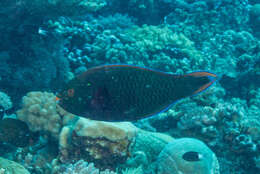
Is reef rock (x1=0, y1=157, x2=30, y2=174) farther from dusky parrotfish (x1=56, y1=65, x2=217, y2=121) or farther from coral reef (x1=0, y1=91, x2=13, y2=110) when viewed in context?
coral reef (x1=0, y1=91, x2=13, y2=110)

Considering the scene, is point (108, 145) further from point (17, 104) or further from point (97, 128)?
point (17, 104)

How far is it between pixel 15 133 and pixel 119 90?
3.11m

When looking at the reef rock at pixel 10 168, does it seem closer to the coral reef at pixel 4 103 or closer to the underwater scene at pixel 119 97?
the underwater scene at pixel 119 97

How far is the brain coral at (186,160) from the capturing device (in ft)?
11.1

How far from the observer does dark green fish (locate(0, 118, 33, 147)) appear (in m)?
3.75

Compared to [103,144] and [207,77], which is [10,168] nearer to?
[103,144]

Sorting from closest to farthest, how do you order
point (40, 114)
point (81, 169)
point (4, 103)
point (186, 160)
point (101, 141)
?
point (81, 169)
point (101, 141)
point (186, 160)
point (40, 114)
point (4, 103)

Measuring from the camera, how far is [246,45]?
31.8ft

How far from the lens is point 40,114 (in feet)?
14.4

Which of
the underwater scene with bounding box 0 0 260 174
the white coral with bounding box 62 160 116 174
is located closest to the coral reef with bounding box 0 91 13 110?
the underwater scene with bounding box 0 0 260 174

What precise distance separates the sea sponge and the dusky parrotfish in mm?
2803

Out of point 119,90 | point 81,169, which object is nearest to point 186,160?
point 81,169

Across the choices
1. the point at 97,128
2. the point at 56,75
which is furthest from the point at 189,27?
the point at 97,128

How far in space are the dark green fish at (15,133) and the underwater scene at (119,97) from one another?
0.7 inches
